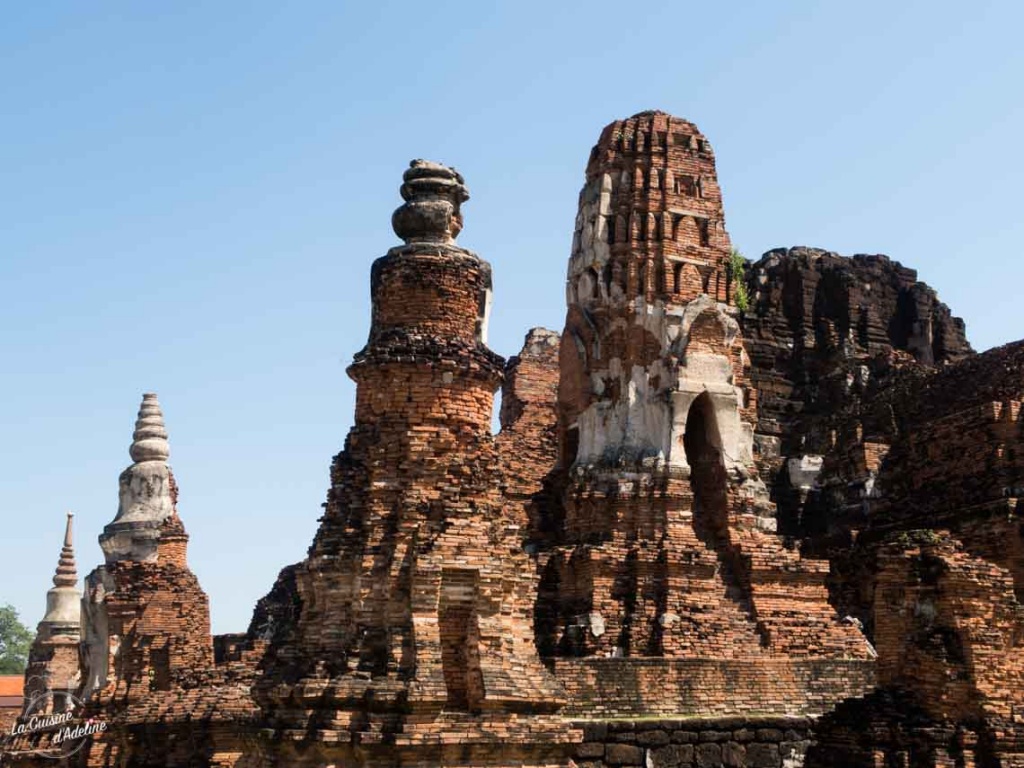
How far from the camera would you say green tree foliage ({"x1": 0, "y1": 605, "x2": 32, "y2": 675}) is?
328ft

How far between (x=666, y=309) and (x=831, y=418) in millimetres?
8610

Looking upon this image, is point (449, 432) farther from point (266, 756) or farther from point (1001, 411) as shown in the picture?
point (1001, 411)

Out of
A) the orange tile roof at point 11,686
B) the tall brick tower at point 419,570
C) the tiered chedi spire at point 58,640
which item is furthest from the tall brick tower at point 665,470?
the orange tile roof at point 11,686

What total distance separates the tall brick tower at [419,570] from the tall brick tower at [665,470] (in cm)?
480

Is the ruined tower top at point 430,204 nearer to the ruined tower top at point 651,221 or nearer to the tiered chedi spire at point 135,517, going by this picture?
the ruined tower top at point 651,221

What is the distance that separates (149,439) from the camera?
30219mm

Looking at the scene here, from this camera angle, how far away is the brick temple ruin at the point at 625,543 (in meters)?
12.6

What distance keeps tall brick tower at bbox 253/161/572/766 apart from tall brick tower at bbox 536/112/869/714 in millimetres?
4800

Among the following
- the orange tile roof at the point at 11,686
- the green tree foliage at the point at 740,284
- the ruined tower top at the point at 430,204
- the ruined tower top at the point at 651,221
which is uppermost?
the green tree foliage at the point at 740,284

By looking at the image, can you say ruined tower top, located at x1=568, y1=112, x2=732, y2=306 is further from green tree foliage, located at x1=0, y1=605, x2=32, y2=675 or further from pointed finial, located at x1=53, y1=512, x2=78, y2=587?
green tree foliage, located at x1=0, y1=605, x2=32, y2=675

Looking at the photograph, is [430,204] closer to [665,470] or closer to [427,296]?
[427,296]

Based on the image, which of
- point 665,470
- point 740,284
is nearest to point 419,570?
point 665,470

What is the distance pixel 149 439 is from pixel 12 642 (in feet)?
254

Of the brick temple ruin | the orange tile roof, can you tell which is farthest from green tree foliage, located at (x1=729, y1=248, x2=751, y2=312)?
the orange tile roof
